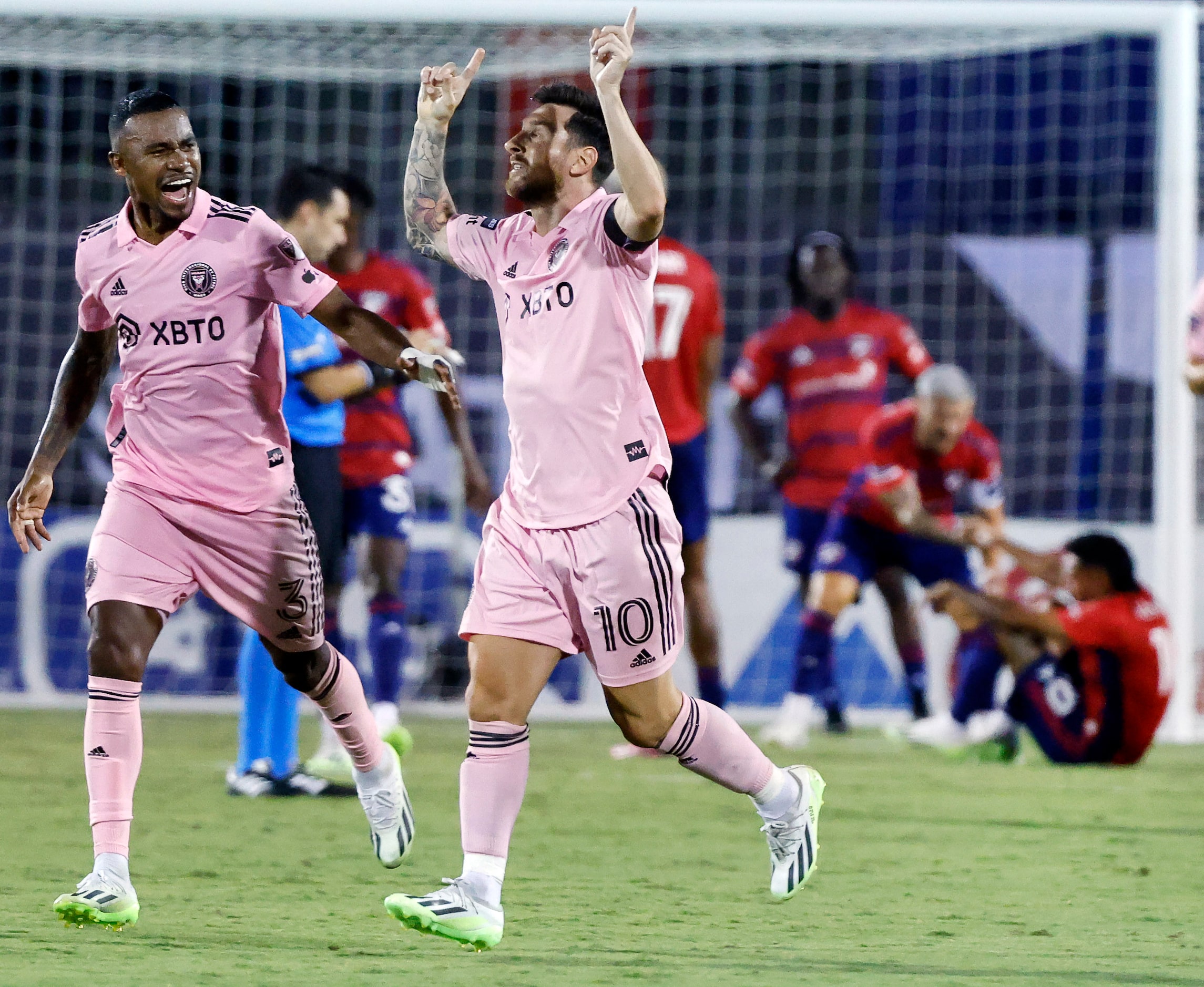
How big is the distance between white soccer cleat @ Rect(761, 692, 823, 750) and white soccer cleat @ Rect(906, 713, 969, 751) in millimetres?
491

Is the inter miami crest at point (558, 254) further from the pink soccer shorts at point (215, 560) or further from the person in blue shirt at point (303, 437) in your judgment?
the person in blue shirt at point (303, 437)

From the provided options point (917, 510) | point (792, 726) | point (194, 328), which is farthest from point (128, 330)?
point (917, 510)

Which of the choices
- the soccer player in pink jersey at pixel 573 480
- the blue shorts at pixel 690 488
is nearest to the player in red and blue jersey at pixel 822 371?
the blue shorts at pixel 690 488

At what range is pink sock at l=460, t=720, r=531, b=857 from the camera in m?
3.95

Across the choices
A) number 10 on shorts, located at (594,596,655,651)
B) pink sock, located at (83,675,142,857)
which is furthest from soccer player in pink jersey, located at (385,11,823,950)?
pink sock, located at (83,675,142,857)

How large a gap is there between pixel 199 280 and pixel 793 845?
76.0 inches

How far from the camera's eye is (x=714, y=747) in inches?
168

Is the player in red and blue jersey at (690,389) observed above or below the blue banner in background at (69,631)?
above

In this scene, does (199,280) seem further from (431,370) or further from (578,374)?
(578,374)

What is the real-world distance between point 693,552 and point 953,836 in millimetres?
2348

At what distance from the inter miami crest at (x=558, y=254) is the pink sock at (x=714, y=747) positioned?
1007mm

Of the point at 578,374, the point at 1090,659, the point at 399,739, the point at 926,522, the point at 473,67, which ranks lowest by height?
the point at 399,739

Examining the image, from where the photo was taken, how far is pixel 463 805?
157 inches

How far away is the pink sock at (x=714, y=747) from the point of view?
4227mm
